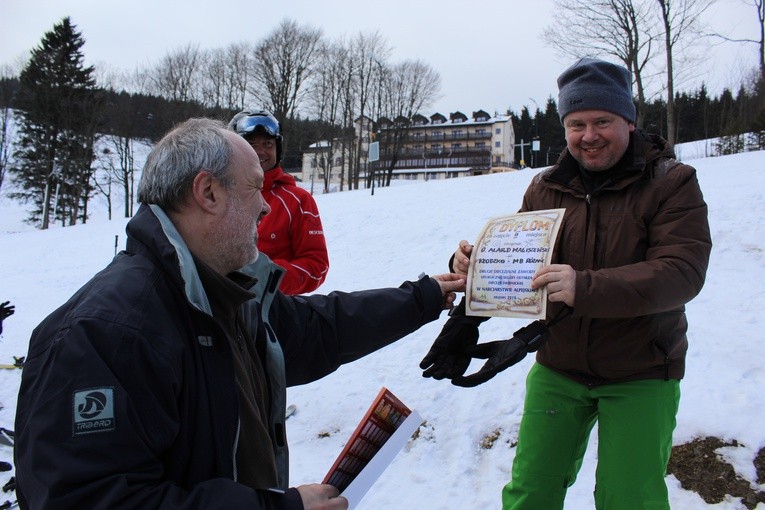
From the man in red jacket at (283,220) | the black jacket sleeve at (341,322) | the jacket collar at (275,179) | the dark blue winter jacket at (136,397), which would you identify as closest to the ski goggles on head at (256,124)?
the man in red jacket at (283,220)

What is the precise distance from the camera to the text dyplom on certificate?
2070mm

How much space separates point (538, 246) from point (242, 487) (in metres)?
1.43

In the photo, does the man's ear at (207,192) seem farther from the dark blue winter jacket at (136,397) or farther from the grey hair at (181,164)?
the dark blue winter jacket at (136,397)

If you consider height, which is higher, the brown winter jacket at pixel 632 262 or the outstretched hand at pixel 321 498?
the brown winter jacket at pixel 632 262

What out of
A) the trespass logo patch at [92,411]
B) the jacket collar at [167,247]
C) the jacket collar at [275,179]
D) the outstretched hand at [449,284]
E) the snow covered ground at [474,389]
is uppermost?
the jacket collar at [275,179]

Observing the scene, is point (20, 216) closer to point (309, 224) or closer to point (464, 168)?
point (309, 224)

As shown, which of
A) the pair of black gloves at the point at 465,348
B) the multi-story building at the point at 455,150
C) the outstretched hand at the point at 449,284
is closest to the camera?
the pair of black gloves at the point at 465,348

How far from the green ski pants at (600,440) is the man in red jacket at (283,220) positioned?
1.74 m

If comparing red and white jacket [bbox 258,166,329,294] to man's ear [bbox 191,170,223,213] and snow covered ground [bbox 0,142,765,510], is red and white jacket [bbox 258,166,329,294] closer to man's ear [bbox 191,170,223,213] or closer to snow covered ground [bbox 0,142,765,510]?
snow covered ground [bbox 0,142,765,510]

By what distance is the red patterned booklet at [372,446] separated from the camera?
1.55 meters

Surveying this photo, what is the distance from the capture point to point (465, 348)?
246 centimetres

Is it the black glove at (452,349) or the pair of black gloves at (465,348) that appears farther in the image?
the black glove at (452,349)

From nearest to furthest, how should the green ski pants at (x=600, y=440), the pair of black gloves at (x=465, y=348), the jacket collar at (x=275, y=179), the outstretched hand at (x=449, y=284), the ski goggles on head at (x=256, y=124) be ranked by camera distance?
the pair of black gloves at (x=465, y=348), the green ski pants at (x=600, y=440), the outstretched hand at (x=449, y=284), the ski goggles on head at (x=256, y=124), the jacket collar at (x=275, y=179)

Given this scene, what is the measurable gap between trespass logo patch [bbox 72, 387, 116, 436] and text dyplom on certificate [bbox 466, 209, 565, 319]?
4.80 feet
